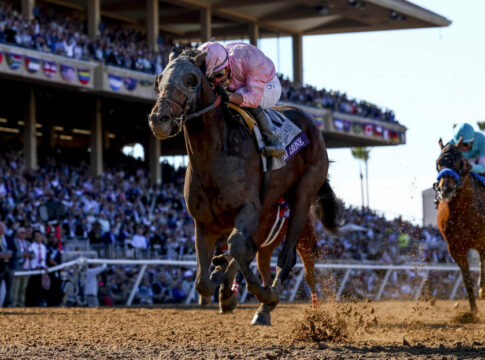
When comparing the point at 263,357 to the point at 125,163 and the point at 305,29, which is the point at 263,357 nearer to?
the point at 125,163

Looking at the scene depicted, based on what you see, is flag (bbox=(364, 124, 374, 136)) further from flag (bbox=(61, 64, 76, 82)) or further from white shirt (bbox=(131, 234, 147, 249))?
white shirt (bbox=(131, 234, 147, 249))

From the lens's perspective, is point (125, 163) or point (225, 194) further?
point (125, 163)

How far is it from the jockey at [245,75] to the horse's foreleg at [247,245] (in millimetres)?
578

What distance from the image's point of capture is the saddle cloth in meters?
5.72

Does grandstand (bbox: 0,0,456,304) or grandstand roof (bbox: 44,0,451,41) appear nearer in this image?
grandstand (bbox: 0,0,456,304)

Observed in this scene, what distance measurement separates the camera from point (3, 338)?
607 cm

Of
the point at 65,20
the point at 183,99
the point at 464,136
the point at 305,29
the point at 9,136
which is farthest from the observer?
the point at 305,29

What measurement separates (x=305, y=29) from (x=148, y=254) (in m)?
22.1

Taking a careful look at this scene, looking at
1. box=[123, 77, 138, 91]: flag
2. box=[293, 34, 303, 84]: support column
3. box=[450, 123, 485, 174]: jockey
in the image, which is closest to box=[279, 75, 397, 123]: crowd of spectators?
box=[293, 34, 303, 84]: support column

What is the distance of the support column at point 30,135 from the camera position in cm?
2183

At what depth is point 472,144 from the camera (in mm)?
9000

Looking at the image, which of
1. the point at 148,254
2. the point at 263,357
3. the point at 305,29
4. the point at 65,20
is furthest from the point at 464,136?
the point at 305,29

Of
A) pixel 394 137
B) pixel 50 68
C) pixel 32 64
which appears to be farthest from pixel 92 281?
pixel 394 137

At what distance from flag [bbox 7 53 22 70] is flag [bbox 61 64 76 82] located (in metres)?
1.41
